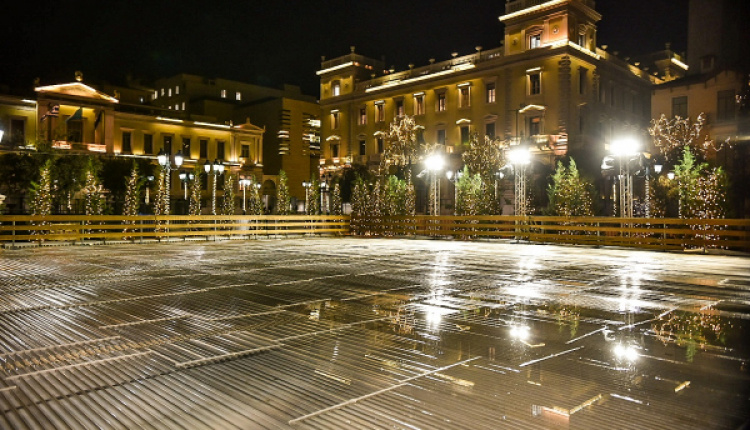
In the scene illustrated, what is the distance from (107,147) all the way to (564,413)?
186 ft

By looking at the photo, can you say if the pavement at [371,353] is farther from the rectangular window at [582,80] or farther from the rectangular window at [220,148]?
the rectangular window at [220,148]

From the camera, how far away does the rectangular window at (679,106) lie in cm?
3709

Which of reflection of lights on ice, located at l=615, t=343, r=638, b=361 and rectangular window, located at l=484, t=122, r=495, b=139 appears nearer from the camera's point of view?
reflection of lights on ice, located at l=615, t=343, r=638, b=361

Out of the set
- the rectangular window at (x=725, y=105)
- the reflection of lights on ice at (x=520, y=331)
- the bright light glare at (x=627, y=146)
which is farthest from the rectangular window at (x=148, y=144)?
the reflection of lights on ice at (x=520, y=331)

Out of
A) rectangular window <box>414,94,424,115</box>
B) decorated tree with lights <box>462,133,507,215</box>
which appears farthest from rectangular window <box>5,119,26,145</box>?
decorated tree with lights <box>462,133,507,215</box>

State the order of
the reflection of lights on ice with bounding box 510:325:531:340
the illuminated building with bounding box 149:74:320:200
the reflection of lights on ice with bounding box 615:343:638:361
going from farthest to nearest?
the illuminated building with bounding box 149:74:320:200 < the reflection of lights on ice with bounding box 510:325:531:340 < the reflection of lights on ice with bounding box 615:343:638:361

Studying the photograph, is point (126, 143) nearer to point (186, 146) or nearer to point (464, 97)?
point (186, 146)

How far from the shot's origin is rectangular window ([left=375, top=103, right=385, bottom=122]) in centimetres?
5834

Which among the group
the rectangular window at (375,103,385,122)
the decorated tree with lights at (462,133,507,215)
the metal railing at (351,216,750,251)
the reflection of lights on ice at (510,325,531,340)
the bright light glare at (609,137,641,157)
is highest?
the rectangular window at (375,103,385,122)

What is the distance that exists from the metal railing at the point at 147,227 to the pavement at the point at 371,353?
10.8 metres

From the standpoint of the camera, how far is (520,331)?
19.9ft

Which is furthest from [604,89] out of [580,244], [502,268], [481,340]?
[481,340]

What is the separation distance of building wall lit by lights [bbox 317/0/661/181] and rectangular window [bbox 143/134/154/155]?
66.4 ft

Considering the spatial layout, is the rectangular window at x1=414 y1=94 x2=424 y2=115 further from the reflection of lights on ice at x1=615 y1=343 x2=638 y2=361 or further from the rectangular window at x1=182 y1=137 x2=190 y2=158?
the reflection of lights on ice at x1=615 y1=343 x2=638 y2=361
